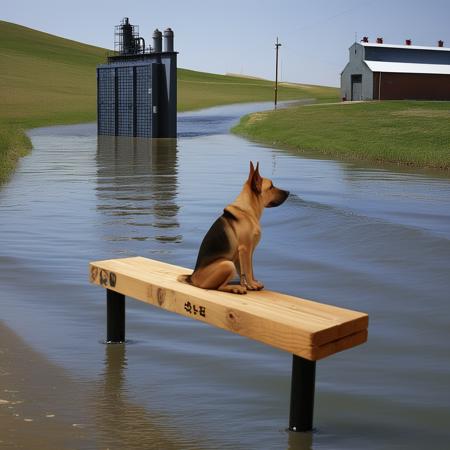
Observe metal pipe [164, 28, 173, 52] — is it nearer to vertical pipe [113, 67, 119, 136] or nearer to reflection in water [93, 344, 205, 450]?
vertical pipe [113, 67, 119, 136]

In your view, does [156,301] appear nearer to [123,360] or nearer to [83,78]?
[123,360]

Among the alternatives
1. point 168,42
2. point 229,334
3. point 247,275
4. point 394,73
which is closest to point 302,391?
point 247,275

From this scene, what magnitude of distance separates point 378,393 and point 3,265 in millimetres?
5170

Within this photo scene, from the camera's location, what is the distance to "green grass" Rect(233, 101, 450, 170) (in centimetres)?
2852

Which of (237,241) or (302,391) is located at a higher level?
(237,241)

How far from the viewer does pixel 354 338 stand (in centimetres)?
451

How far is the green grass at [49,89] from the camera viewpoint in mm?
54219

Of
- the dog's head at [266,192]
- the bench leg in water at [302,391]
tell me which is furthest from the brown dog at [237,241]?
the bench leg in water at [302,391]

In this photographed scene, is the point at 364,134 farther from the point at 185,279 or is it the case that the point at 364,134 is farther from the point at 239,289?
the point at 239,289

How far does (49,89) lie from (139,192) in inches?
2874

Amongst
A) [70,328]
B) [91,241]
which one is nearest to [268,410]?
[70,328]

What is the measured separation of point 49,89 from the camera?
3452 inches

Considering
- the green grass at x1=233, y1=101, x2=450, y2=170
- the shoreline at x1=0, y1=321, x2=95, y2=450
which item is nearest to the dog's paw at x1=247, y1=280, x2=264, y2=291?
the shoreline at x1=0, y1=321, x2=95, y2=450

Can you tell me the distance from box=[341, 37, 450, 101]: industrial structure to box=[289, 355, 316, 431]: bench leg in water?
68.1 metres
